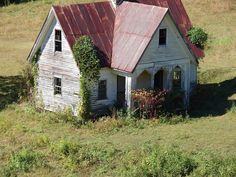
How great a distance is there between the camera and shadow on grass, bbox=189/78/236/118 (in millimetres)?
35469

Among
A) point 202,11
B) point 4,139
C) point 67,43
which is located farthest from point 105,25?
point 202,11

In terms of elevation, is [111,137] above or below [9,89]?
below

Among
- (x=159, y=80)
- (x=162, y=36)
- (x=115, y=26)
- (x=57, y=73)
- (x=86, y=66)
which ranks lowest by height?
(x=159, y=80)

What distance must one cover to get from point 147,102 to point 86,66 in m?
3.53

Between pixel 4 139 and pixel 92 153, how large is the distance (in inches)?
213

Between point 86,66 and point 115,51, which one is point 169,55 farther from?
point 86,66

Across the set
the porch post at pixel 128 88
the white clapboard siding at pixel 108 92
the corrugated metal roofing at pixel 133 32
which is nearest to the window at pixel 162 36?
the corrugated metal roofing at pixel 133 32

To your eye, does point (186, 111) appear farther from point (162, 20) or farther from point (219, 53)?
point (219, 53)

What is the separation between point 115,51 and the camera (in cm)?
3494

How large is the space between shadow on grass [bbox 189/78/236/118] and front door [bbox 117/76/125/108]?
3.65 metres

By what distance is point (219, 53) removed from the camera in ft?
Answer: 165

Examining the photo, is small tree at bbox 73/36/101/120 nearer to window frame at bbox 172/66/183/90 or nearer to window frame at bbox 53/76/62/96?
window frame at bbox 53/76/62/96

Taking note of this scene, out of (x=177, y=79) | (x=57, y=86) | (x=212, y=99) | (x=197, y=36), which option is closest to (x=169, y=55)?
(x=177, y=79)

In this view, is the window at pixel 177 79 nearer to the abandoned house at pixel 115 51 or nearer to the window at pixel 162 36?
the abandoned house at pixel 115 51
